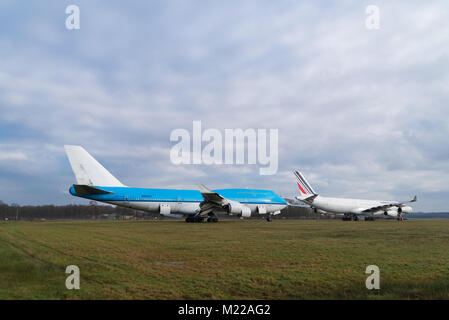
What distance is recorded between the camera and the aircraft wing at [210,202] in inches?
1297

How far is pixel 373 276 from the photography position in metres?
7.75

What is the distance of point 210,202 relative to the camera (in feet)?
114

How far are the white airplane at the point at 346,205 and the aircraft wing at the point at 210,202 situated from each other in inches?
636

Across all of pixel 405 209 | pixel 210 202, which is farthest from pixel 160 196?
pixel 405 209

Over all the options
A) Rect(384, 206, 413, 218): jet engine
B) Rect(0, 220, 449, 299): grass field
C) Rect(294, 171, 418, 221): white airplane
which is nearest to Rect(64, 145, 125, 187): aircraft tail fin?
Rect(0, 220, 449, 299): grass field

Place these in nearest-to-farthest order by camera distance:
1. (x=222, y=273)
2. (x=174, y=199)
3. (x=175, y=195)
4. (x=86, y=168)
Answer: (x=222, y=273)
(x=86, y=168)
(x=174, y=199)
(x=175, y=195)

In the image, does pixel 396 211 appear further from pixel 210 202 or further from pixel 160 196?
pixel 160 196

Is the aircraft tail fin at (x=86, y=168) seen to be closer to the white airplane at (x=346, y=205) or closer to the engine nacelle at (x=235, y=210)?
the engine nacelle at (x=235, y=210)

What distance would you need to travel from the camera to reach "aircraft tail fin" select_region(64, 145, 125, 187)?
30.9m

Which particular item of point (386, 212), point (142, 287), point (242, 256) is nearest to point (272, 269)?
point (242, 256)

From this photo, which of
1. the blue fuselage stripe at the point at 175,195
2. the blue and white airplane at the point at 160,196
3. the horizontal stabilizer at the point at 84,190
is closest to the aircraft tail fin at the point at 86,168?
the blue and white airplane at the point at 160,196

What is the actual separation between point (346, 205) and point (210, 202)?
2541cm

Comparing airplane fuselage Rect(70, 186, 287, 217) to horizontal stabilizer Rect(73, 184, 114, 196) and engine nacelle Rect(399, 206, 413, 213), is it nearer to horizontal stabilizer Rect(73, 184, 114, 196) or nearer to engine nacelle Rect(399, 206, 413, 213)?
horizontal stabilizer Rect(73, 184, 114, 196)

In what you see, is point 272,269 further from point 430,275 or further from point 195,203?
point 195,203
